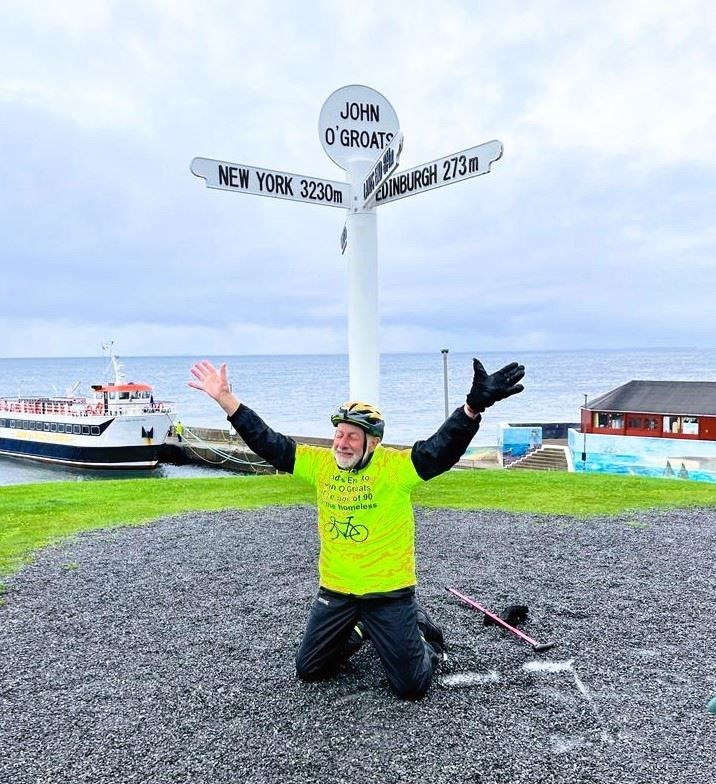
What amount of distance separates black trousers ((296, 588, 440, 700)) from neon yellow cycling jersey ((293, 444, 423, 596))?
0.09 metres

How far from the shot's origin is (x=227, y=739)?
11.1ft

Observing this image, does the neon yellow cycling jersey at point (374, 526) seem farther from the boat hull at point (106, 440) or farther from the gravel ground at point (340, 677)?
the boat hull at point (106, 440)

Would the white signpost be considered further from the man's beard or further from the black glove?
the black glove

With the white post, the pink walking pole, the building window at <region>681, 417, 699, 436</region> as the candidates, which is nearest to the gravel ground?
the pink walking pole

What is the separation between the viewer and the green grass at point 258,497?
8.65m

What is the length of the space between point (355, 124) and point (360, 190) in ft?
1.97

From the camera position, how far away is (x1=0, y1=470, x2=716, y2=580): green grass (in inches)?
340

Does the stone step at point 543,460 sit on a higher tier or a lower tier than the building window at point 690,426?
lower

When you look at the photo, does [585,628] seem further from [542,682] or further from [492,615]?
[542,682]

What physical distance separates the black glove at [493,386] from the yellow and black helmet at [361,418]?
738 mm

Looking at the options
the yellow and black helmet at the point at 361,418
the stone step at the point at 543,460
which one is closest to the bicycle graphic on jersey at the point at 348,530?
the yellow and black helmet at the point at 361,418

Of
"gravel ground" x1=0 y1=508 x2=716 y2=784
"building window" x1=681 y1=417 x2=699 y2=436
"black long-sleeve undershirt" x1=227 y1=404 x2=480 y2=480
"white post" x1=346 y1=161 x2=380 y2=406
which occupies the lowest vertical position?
"gravel ground" x1=0 y1=508 x2=716 y2=784

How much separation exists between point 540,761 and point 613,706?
2.64ft

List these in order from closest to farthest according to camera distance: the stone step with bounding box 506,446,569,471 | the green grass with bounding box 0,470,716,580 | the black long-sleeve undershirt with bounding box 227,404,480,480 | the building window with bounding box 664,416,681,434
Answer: the black long-sleeve undershirt with bounding box 227,404,480,480 < the green grass with bounding box 0,470,716,580 < the building window with bounding box 664,416,681,434 < the stone step with bounding box 506,446,569,471
